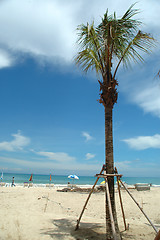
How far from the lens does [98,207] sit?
468 inches

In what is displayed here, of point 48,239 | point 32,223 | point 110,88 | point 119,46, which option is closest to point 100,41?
point 119,46

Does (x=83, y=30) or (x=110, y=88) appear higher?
(x=83, y=30)

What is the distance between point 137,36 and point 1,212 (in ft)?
30.5

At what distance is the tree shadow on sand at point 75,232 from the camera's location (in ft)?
18.6

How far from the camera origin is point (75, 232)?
240 inches

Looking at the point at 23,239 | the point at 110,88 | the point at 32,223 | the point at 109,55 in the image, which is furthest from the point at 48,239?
the point at 109,55

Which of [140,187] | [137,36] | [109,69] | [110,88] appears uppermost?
[137,36]

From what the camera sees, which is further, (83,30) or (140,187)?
(140,187)

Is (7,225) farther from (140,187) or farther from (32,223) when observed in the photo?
(140,187)

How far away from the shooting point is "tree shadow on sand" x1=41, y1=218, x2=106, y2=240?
566 cm

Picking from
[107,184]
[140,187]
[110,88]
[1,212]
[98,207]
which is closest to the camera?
[107,184]

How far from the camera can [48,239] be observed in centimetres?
541

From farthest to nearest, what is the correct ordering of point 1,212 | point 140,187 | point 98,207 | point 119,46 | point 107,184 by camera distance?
point 140,187 → point 98,207 → point 1,212 → point 119,46 → point 107,184

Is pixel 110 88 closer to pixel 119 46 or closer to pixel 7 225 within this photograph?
pixel 119 46
